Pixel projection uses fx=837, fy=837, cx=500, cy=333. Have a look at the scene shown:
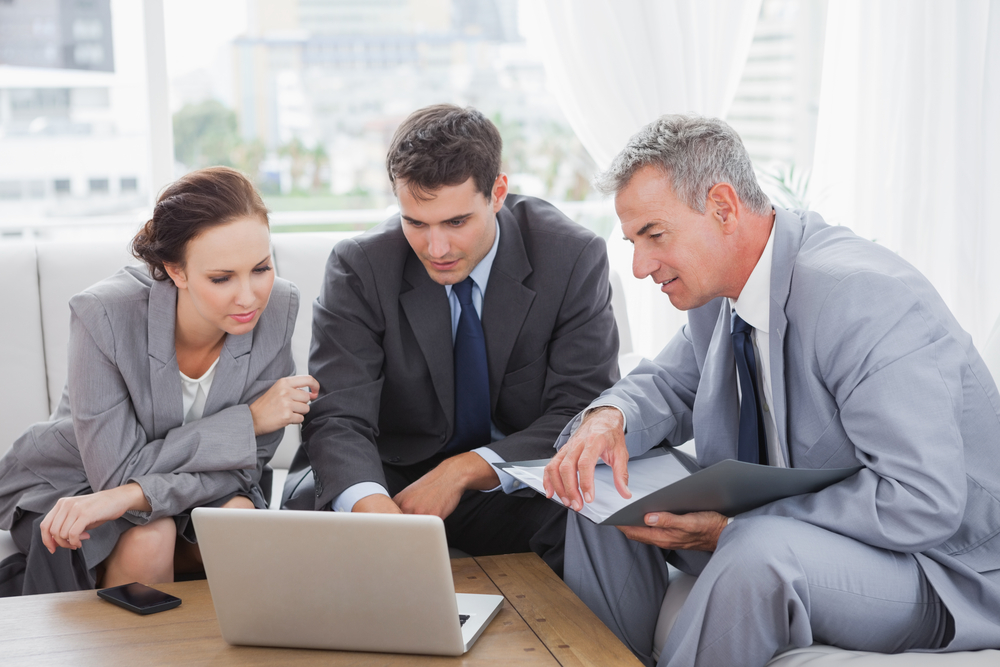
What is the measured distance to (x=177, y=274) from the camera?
5.38 feet

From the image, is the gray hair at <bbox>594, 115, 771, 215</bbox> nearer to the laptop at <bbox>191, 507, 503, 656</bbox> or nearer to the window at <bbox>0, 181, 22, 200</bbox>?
the laptop at <bbox>191, 507, 503, 656</bbox>

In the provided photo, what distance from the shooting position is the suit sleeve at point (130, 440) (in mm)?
1568

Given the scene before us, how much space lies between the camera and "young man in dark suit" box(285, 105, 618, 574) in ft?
5.65

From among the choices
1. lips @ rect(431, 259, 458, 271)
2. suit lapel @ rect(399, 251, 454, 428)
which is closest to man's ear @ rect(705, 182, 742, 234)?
lips @ rect(431, 259, 458, 271)

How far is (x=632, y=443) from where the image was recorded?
1.53 meters

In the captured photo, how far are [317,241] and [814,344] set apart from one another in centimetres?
141

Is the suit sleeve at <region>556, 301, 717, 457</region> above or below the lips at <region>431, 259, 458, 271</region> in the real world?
below

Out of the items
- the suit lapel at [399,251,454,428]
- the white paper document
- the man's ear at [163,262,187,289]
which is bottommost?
the white paper document

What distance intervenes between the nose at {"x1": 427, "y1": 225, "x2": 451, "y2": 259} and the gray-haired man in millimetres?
350

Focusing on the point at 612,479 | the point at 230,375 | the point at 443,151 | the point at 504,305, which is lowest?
the point at 612,479

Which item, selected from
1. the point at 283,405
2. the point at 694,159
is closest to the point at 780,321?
the point at 694,159

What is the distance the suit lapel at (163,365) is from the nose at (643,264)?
919 millimetres

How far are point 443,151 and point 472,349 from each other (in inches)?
17.6

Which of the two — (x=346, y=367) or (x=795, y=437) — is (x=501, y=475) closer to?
(x=346, y=367)
